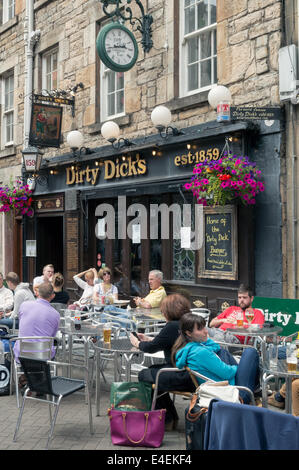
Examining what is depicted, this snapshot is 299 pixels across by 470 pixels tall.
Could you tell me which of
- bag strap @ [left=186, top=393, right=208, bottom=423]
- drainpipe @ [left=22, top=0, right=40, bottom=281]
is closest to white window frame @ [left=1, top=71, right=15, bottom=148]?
drainpipe @ [left=22, top=0, right=40, bottom=281]

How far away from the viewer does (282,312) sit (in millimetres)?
7594

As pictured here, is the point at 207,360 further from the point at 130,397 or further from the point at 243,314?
the point at 243,314

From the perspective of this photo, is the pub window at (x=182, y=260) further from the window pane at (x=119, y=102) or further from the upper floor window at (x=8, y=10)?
the upper floor window at (x=8, y=10)

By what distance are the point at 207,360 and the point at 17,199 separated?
9.99 meters

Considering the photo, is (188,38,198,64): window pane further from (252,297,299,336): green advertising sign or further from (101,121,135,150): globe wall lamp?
(252,297,299,336): green advertising sign

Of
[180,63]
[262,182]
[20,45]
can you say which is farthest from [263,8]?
[20,45]

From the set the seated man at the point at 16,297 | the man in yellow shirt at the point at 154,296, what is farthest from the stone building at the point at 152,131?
the seated man at the point at 16,297

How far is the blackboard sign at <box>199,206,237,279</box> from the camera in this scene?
8539 mm

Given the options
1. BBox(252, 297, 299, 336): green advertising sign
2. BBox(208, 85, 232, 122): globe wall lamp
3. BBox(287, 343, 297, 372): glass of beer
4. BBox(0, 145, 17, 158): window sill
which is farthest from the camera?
BBox(0, 145, 17, 158): window sill

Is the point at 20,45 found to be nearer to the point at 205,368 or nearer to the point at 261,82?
the point at 261,82

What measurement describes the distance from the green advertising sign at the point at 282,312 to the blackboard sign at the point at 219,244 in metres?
0.87

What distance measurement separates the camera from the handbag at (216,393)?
409 cm

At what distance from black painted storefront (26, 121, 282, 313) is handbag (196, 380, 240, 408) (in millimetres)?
4029
